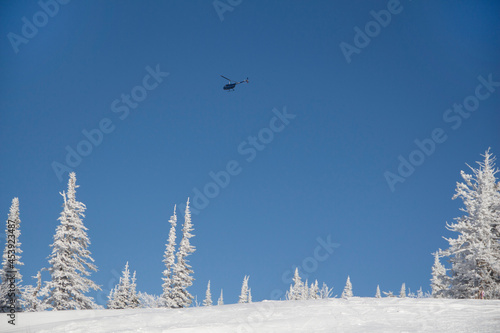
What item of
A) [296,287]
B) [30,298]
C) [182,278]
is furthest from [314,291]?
[30,298]

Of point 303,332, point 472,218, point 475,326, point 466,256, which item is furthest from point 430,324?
point 472,218

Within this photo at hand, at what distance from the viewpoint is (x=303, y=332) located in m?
13.3

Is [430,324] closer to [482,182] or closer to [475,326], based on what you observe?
[475,326]

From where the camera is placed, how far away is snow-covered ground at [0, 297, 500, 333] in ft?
43.5

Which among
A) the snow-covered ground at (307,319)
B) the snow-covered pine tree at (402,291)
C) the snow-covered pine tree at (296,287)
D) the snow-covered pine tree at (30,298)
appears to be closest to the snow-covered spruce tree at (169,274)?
the snow-covered pine tree at (30,298)

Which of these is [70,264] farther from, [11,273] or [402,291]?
[402,291]

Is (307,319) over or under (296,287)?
under

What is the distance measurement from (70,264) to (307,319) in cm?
2187

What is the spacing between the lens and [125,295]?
1592 inches

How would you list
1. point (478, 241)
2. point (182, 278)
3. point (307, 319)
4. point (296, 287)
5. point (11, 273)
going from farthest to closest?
point (296, 287) → point (182, 278) → point (11, 273) → point (478, 241) → point (307, 319)

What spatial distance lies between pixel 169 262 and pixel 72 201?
1104cm

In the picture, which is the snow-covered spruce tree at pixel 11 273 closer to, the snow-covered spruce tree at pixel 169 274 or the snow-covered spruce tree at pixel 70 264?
the snow-covered spruce tree at pixel 70 264

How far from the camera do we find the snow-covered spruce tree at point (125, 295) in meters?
40.1

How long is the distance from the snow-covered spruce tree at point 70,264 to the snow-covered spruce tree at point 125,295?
29.1 feet
